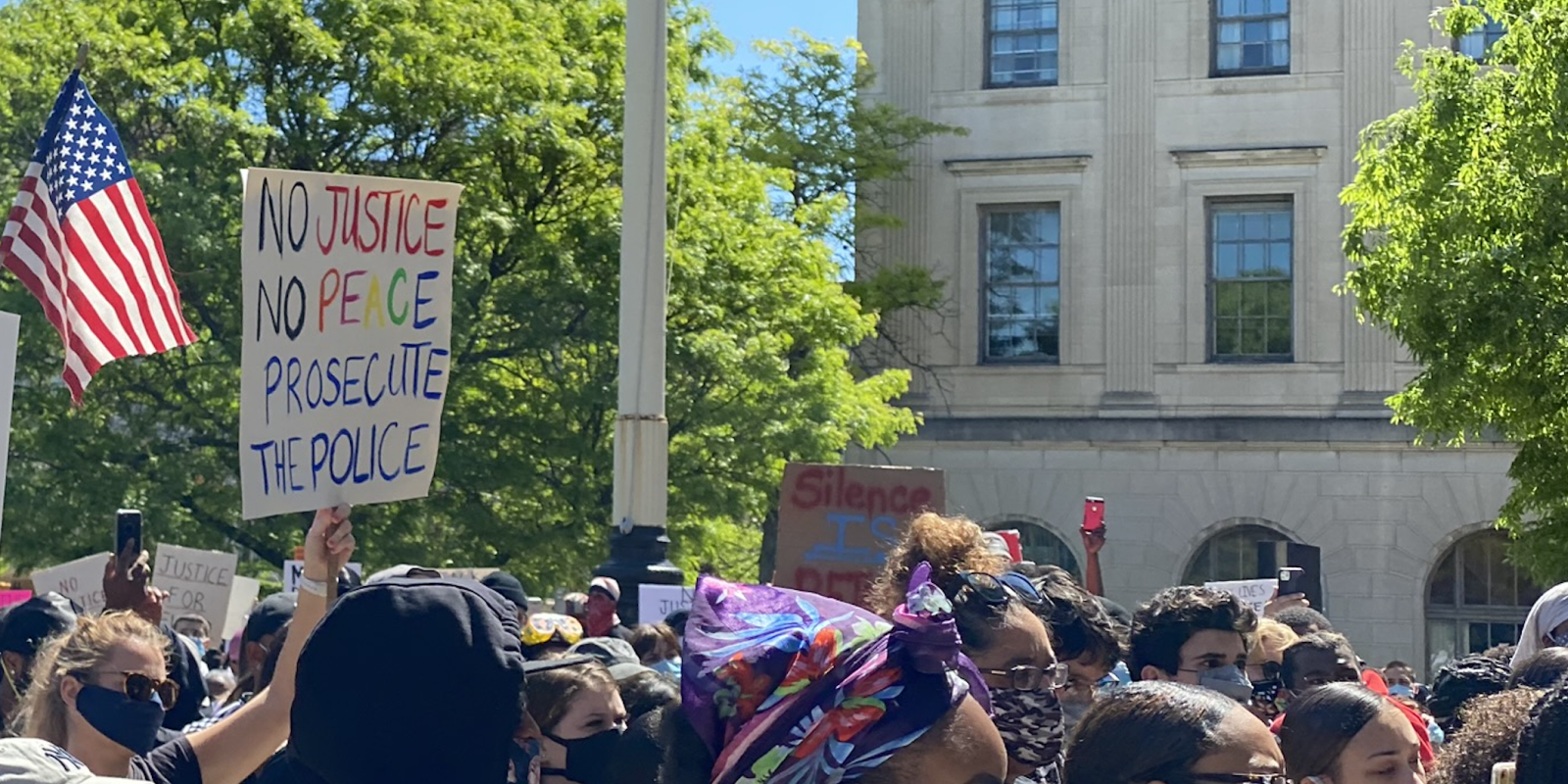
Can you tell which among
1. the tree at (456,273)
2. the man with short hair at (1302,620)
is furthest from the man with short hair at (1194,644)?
the tree at (456,273)

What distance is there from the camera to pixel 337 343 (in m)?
5.37

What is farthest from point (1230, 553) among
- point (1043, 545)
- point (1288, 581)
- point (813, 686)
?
point (813, 686)

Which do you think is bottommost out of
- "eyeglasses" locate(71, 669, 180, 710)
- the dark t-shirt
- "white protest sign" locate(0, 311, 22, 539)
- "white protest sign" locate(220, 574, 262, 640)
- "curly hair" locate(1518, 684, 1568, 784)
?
"white protest sign" locate(220, 574, 262, 640)

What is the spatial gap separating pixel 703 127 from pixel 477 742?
2093cm

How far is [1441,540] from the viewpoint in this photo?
93.0ft

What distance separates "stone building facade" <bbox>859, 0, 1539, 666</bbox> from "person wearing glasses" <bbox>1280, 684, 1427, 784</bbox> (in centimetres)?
2530

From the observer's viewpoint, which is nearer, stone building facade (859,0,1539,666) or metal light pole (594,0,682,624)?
metal light pole (594,0,682,624)

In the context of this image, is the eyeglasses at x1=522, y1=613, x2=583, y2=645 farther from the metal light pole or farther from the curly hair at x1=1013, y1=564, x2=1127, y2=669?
the metal light pole

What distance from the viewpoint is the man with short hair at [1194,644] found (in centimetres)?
553

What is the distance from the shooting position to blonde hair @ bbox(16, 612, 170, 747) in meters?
4.41

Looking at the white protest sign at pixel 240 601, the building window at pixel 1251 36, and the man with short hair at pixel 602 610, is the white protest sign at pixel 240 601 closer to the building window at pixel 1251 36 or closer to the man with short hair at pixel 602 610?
the man with short hair at pixel 602 610

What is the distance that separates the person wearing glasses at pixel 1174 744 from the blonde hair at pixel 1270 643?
10.4 ft

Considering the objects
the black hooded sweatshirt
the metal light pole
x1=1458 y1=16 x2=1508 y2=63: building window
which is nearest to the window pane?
x1=1458 y1=16 x2=1508 y2=63: building window

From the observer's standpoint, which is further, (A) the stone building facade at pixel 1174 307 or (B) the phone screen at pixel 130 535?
(A) the stone building facade at pixel 1174 307
